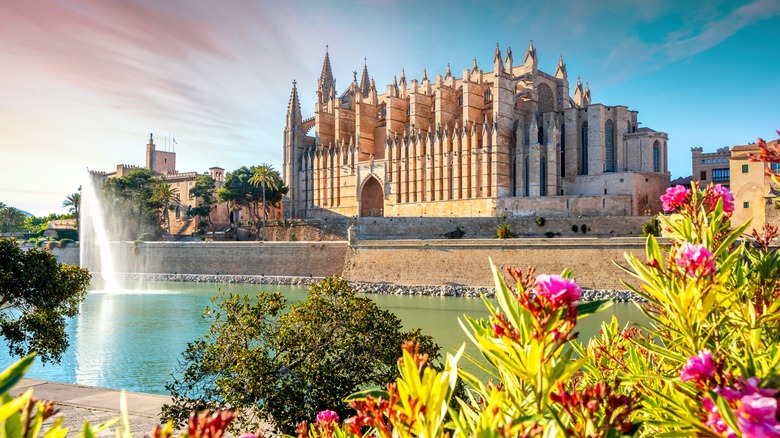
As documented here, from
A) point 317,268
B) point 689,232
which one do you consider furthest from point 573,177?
point 689,232

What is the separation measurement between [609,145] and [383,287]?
19.3m

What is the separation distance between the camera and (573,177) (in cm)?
4081

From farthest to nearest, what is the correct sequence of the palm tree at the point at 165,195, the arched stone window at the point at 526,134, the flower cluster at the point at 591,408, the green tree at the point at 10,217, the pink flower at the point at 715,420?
the green tree at the point at 10,217, the palm tree at the point at 165,195, the arched stone window at the point at 526,134, the flower cluster at the point at 591,408, the pink flower at the point at 715,420

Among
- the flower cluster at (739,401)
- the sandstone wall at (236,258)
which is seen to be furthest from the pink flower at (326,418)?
the sandstone wall at (236,258)

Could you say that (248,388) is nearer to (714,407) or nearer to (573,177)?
(714,407)

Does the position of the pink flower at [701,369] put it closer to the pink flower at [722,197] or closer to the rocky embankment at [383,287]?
the pink flower at [722,197]

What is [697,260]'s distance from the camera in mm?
2365

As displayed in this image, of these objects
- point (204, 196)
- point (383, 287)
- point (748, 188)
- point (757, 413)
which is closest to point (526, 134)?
point (748, 188)

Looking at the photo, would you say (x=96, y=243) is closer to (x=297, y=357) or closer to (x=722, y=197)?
(x=297, y=357)

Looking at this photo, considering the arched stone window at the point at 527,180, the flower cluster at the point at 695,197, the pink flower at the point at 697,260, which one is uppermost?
the arched stone window at the point at 527,180

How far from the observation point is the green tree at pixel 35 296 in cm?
1083

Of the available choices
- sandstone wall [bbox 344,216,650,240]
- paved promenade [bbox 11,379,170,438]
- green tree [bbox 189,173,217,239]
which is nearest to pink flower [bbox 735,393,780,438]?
paved promenade [bbox 11,379,170,438]

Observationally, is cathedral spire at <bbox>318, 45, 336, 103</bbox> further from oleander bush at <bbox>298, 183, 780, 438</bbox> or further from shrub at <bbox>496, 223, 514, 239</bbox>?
oleander bush at <bbox>298, 183, 780, 438</bbox>

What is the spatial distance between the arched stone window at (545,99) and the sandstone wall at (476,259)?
1760 centimetres
